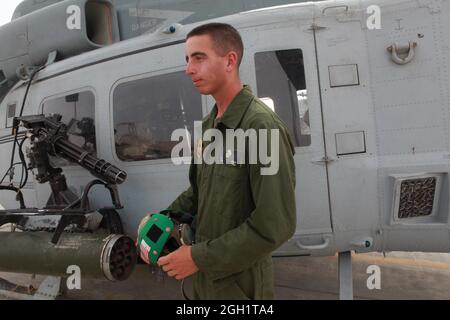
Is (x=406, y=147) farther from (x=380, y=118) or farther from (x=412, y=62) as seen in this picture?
(x=412, y=62)

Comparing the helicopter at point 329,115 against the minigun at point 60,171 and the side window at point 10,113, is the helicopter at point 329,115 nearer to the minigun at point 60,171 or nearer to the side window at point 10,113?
the minigun at point 60,171

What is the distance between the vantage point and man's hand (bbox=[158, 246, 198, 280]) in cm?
125

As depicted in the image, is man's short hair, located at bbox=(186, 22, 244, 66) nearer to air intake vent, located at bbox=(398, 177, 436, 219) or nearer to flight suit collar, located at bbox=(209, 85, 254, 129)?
flight suit collar, located at bbox=(209, 85, 254, 129)

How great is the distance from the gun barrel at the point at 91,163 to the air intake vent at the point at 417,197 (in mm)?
2013

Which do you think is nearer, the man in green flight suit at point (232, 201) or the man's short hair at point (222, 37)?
the man in green flight suit at point (232, 201)

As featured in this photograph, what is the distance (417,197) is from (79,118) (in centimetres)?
283

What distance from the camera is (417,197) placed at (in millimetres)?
2439

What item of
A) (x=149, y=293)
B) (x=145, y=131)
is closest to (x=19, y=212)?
(x=145, y=131)

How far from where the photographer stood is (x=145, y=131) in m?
2.91

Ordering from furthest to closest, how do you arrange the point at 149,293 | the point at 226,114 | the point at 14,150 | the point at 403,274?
1. the point at 403,274
2. the point at 149,293
3. the point at 14,150
4. the point at 226,114

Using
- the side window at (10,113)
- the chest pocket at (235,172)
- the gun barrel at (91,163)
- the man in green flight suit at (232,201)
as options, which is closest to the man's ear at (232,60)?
the man in green flight suit at (232,201)

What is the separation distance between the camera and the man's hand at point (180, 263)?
1248 mm

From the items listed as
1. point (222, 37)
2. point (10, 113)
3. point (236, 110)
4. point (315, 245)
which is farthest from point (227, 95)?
point (10, 113)

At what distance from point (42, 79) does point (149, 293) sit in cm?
247
